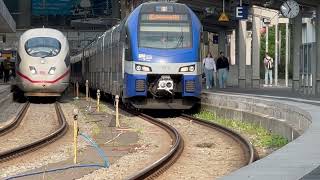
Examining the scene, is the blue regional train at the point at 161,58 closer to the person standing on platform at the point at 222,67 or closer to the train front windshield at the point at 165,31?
the train front windshield at the point at 165,31

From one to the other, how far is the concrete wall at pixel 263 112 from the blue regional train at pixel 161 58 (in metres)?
1.10

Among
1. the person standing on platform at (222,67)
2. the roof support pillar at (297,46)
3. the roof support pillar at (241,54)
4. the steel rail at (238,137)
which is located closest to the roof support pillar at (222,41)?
the roof support pillar at (241,54)

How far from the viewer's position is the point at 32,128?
2025cm

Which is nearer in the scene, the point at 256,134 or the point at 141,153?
the point at 141,153

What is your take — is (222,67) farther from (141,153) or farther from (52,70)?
(141,153)

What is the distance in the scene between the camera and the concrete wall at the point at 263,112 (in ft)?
47.2

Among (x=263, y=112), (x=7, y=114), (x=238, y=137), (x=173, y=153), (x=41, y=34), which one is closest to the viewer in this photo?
(x=173, y=153)

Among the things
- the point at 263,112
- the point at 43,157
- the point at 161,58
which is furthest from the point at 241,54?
Answer: the point at 43,157

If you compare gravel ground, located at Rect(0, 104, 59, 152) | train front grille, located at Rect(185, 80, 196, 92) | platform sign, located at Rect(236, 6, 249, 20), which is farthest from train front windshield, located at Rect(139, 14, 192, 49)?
platform sign, located at Rect(236, 6, 249, 20)

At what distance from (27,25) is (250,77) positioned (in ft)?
158

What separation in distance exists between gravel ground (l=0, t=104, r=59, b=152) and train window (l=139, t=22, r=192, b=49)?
3863mm

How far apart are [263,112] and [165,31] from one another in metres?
5.59

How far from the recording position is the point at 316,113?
46.9ft

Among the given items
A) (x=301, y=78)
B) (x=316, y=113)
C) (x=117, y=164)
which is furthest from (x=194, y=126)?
(x=301, y=78)
